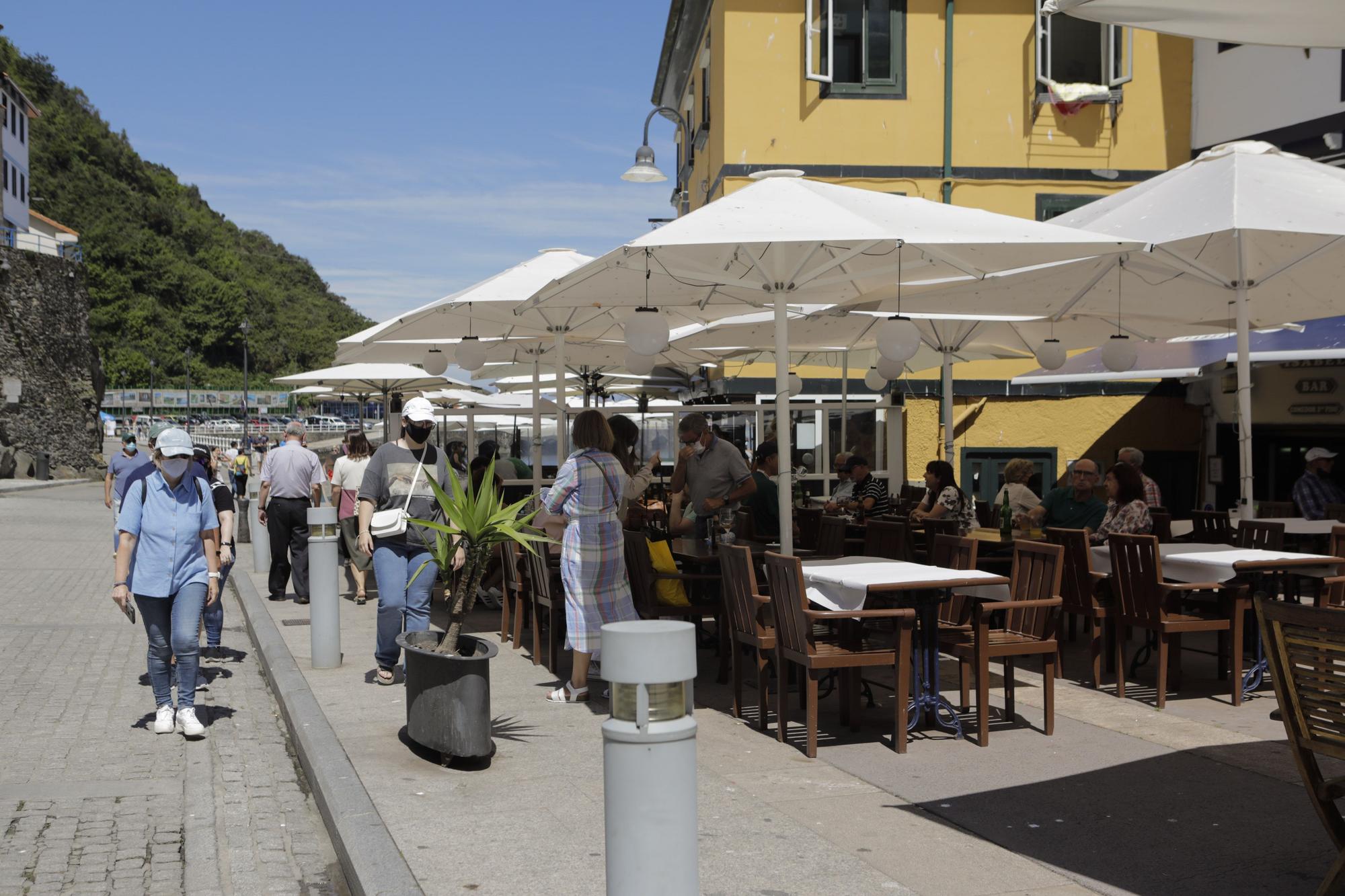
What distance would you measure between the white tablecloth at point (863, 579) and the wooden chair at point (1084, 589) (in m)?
0.95

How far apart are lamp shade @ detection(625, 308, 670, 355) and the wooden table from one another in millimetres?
2245

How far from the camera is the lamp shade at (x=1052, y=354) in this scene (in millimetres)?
12594

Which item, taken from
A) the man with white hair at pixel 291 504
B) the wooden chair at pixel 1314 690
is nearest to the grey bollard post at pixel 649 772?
the wooden chair at pixel 1314 690

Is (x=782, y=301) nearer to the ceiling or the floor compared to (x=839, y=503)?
nearer to the ceiling

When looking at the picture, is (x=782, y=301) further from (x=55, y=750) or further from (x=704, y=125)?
(x=704, y=125)

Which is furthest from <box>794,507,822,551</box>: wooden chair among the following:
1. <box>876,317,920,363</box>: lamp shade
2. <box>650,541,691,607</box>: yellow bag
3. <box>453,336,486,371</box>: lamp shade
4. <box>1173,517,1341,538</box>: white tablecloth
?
<box>453,336,486,371</box>: lamp shade

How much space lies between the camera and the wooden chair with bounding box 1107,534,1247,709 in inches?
285

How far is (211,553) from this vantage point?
24.7ft

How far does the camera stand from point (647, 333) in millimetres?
8500

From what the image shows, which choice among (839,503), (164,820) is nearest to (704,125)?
(839,503)

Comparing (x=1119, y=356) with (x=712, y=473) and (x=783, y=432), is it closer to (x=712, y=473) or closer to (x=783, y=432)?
(x=712, y=473)

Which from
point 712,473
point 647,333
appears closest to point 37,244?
point 712,473

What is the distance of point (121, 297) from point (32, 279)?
220 ft

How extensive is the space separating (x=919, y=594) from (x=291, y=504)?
8.39 meters
